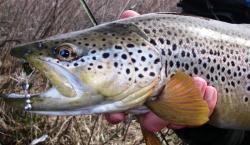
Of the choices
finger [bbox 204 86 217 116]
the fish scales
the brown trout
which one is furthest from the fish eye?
finger [bbox 204 86 217 116]

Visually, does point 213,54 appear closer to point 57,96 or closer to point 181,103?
point 181,103

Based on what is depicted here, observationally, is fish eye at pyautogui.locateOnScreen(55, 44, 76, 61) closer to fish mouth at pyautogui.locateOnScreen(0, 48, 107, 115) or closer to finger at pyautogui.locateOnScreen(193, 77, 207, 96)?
fish mouth at pyautogui.locateOnScreen(0, 48, 107, 115)

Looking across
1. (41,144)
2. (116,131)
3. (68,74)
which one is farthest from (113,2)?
(68,74)

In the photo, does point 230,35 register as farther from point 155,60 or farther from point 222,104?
point 155,60

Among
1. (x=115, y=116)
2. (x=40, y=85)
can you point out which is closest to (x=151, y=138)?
(x=115, y=116)

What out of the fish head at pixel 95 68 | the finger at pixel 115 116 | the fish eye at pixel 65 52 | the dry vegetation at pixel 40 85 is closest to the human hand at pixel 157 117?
the finger at pixel 115 116
